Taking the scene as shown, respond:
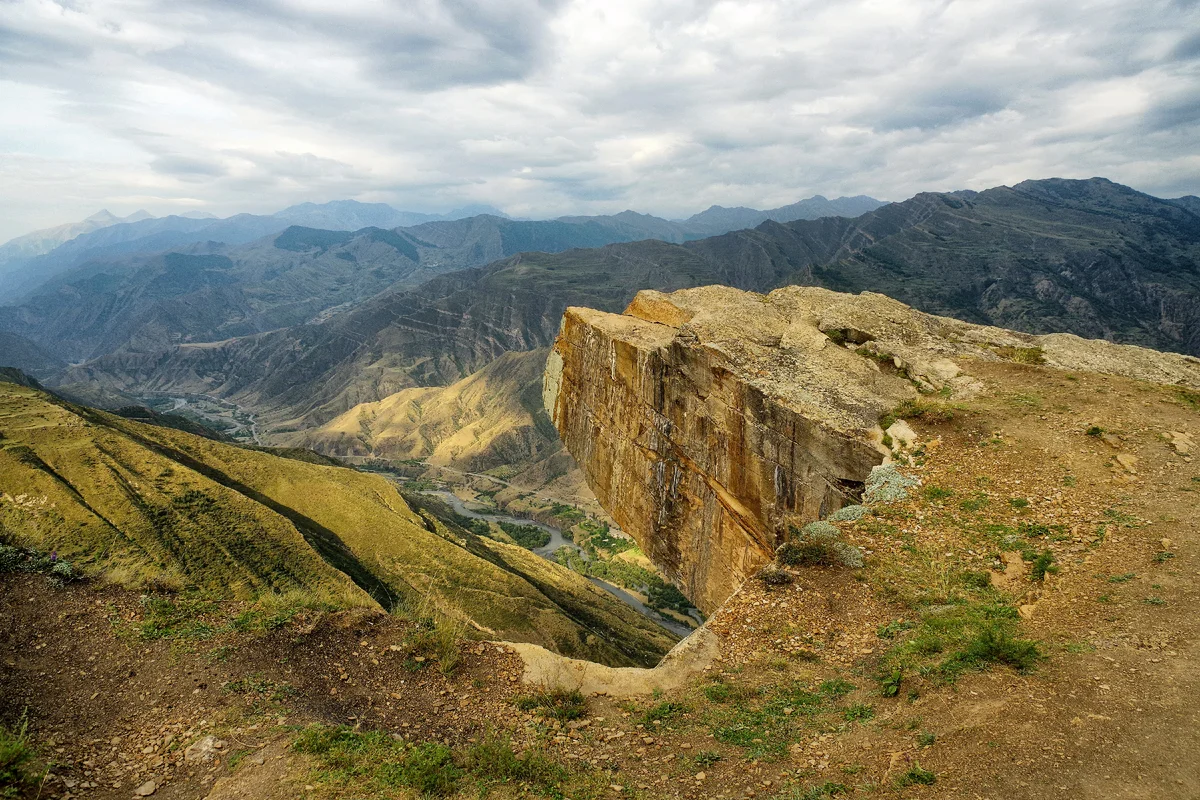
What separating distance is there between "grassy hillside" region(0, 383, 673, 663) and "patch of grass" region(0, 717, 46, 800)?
1193 centimetres

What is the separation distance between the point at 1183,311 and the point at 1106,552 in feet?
847

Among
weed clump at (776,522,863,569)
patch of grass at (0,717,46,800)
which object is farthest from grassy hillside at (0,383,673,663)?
weed clump at (776,522,863,569)

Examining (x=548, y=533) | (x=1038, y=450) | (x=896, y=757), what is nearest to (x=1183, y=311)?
(x=548, y=533)

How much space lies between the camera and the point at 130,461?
49.7 metres

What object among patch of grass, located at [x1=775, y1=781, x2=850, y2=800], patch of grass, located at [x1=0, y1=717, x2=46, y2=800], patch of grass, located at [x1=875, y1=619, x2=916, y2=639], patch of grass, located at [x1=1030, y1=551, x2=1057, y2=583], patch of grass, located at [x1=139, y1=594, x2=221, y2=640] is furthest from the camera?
patch of grass, located at [x1=139, y1=594, x2=221, y2=640]

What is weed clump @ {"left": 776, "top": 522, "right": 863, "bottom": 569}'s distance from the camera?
13.9 metres

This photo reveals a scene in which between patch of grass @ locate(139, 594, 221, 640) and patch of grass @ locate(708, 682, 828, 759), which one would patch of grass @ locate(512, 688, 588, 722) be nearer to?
patch of grass @ locate(708, 682, 828, 759)

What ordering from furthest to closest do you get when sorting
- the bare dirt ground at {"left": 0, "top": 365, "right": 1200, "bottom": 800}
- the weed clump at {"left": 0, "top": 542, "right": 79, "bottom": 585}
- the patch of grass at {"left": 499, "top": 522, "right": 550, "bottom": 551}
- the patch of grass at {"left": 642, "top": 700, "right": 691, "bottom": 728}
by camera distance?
1. the patch of grass at {"left": 499, "top": 522, "right": 550, "bottom": 551}
2. the weed clump at {"left": 0, "top": 542, "right": 79, "bottom": 585}
3. the patch of grass at {"left": 642, "top": 700, "right": 691, "bottom": 728}
4. the bare dirt ground at {"left": 0, "top": 365, "right": 1200, "bottom": 800}

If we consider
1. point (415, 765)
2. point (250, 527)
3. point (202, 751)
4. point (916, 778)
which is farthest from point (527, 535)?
point (916, 778)

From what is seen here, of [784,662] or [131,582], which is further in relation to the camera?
[131,582]

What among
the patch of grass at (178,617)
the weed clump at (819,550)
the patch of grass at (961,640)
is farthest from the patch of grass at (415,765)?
the weed clump at (819,550)

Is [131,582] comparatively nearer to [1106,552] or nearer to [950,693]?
[950,693]

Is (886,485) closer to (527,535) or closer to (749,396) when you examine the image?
(749,396)

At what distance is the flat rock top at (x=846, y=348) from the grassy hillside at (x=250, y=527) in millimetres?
21776
